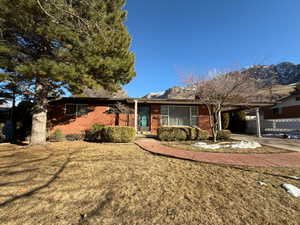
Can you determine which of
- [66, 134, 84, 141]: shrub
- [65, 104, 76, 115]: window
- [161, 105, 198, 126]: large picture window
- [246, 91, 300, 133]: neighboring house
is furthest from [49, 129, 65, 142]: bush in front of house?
[246, 91, 300, 133]: neighboring house

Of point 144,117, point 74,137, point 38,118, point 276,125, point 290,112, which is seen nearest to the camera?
point 38,118

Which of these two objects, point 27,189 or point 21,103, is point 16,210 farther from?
point 21,103

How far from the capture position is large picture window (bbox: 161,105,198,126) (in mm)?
11977

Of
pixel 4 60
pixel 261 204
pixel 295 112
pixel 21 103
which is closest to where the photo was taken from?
pixel 261 204

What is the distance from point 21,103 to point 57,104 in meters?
2.28

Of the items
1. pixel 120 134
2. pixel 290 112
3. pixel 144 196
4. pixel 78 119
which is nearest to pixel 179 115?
pixel 120 134

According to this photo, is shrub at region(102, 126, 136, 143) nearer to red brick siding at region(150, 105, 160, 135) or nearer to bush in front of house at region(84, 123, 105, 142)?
bush in front of house at region(84, 123, 105, 142)

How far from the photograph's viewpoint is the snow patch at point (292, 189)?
8.11 feet

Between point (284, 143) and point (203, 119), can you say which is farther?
point (203, 119)

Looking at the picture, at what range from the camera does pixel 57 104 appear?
10344mm

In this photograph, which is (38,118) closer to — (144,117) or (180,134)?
(144,117)

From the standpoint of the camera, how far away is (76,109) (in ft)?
34.9

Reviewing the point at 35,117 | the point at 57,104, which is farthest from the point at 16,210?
the point at 57,104

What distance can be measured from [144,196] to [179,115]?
10280mm
